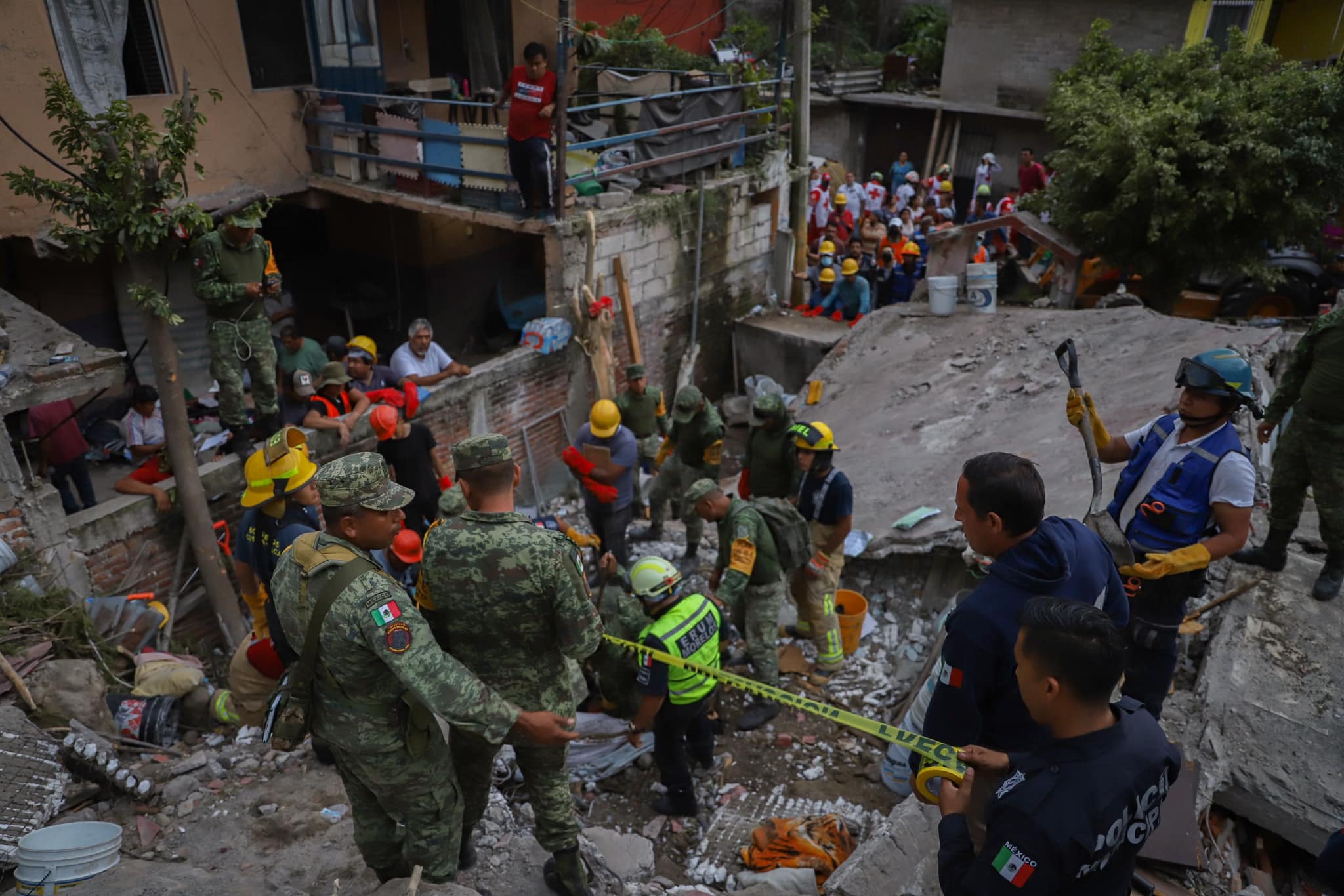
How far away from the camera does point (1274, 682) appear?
14.1ft

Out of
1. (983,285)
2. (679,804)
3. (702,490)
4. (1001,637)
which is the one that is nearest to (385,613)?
(1001,637)

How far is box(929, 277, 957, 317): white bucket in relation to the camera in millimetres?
9938

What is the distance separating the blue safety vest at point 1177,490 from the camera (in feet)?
12.0

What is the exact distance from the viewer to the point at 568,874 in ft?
11.5

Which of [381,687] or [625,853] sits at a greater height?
[381,687]

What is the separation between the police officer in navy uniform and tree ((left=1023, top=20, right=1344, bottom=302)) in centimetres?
868

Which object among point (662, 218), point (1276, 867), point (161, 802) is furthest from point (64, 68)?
point (1276, 867)

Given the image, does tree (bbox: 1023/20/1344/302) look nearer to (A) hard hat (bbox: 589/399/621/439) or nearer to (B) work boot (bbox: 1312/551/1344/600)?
(B) work boot (bbox: 1312/551/1344/600)

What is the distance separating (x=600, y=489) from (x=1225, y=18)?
14048 mm

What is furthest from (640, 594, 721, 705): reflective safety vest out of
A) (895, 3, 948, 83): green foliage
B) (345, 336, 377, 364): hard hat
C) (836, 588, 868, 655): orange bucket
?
(895, 3, 948, 83): green foliage

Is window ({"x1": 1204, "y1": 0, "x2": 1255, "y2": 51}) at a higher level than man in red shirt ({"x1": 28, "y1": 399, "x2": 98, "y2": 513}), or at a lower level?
higher

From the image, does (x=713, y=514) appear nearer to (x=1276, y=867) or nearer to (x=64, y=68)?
(x=1276, y=867)

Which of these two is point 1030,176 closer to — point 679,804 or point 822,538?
point 822,538

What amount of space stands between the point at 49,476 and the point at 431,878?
548 cm
